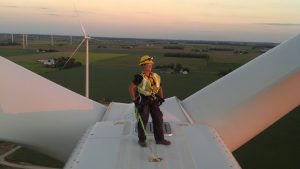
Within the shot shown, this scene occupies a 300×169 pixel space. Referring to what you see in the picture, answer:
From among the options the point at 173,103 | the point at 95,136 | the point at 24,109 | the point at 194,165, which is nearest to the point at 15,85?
the point at 24,109

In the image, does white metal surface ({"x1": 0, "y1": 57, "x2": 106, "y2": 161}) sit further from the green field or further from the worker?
the green field

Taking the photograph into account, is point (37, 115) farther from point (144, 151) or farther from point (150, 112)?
point (144, 151)

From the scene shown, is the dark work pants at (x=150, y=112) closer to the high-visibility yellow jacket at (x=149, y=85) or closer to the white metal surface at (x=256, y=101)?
the high-visibility yellow jacket at (x=149, y=85)

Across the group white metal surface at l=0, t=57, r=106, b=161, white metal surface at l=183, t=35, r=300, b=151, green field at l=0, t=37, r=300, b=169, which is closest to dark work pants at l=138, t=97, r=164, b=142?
white metal surface at l=183, t=35, r=300, b=151

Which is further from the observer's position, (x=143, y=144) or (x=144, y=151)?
(x=143, y=144)

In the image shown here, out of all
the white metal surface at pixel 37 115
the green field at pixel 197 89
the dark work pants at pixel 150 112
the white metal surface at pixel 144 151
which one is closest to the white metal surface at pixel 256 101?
the white metal surface at pixel 144 151

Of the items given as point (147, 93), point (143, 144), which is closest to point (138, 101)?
point (147, 93)
